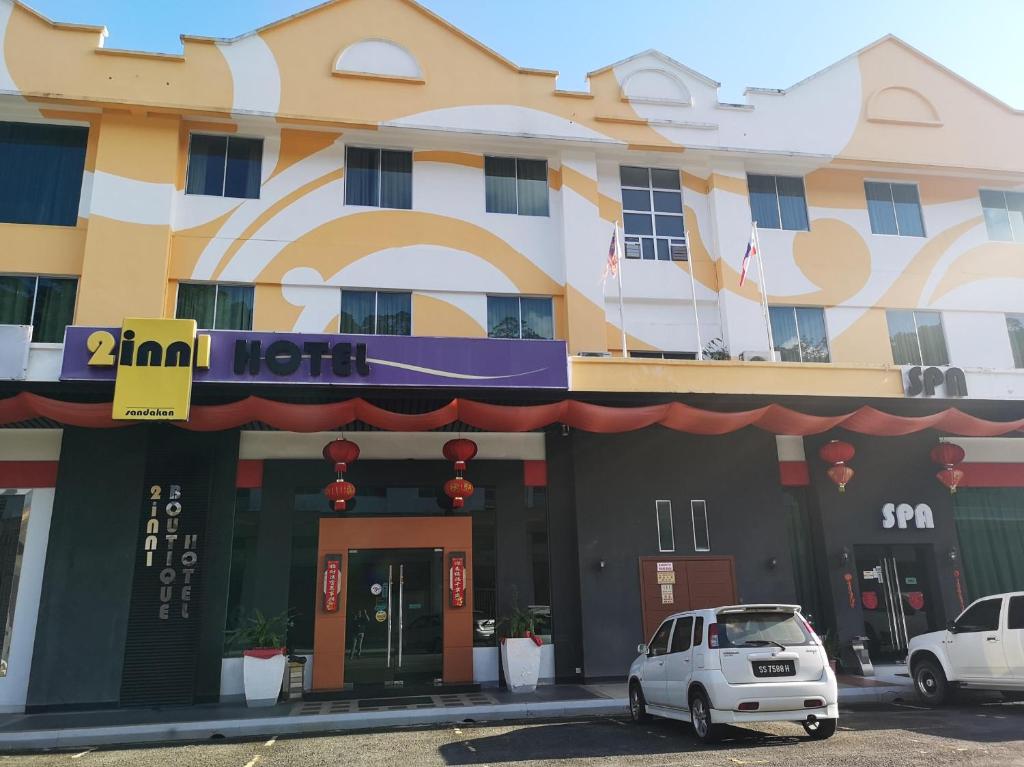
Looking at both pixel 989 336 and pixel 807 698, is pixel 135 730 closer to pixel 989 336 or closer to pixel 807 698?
pixel 807 698

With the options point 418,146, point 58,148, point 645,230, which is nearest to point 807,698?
point 645,230

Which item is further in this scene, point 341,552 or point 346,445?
point 341,552

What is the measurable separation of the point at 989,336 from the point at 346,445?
1671 cm

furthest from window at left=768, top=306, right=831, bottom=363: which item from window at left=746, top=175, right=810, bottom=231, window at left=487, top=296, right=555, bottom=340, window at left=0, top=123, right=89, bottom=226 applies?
window at left=0, top=123, right=89, bottom=226

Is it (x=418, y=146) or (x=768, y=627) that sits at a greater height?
(x=418, y=146)

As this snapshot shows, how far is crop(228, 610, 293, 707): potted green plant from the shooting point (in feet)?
46.3

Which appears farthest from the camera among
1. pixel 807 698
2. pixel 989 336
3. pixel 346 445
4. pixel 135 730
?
pixel 989 336

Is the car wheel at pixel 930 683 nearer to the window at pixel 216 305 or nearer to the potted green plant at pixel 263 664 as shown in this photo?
the potted green plant at pixel 263 664

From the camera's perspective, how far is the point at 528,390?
15070 mm

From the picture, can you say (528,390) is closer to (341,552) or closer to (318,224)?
(341,552)

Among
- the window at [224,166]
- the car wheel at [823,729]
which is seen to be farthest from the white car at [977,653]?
the window at [224,166]

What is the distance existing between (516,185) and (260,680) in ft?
40.7

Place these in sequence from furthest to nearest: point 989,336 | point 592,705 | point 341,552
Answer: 1. point 989,336
2. point 341,552
3. point 592,705

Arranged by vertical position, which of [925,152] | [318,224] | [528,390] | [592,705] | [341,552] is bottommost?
[592,705]
